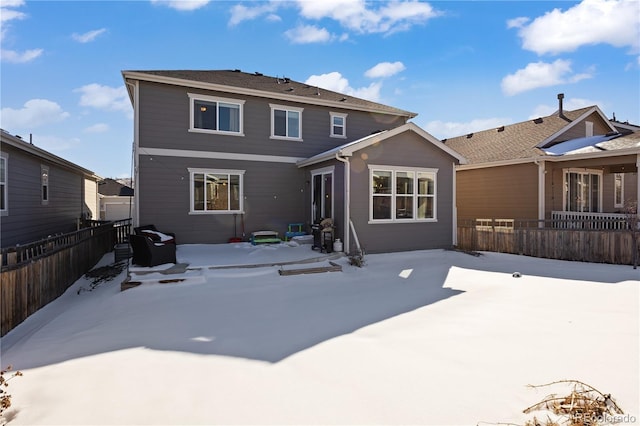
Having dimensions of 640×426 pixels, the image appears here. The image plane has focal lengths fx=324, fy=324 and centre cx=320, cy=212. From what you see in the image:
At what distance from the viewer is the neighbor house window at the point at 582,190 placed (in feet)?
46.5

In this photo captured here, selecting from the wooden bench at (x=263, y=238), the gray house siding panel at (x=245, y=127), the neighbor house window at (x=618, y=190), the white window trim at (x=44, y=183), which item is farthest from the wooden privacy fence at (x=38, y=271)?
the neighbor house window at (x=618, y=190)

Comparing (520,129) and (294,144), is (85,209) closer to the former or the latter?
(294,144)

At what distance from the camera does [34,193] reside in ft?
35.7

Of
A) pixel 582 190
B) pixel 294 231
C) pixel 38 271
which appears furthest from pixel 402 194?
pixel 582 190

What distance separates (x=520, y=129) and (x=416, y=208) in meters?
9.75

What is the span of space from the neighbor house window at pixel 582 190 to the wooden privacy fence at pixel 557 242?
299 cm

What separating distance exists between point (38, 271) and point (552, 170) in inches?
659

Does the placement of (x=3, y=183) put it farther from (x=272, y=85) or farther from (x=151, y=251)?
A: (x=272, y=85)

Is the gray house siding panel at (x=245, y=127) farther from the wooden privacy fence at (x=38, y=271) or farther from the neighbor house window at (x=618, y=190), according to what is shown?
the neighbor house window at (x=618, y=190)

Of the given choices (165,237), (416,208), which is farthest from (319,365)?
(416,208)

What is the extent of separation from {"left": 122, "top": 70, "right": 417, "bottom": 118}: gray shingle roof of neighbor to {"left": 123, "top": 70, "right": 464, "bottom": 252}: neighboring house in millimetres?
90

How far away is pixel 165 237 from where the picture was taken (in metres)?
8.08

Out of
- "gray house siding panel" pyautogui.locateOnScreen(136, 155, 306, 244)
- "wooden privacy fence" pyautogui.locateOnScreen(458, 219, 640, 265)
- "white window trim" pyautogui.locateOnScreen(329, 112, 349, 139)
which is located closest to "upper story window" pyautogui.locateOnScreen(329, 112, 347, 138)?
"white window trim" pyautogui.locateOnScreen(329, 112, 349, 139)

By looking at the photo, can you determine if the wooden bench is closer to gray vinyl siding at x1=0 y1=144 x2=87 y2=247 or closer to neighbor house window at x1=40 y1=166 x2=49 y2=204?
gray vinyl siding at x1=0 y1=144 x2=87 y2=247
